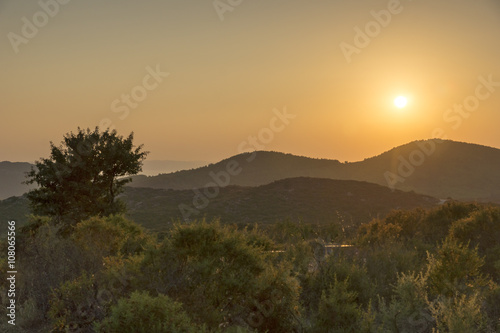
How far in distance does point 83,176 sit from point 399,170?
486ft

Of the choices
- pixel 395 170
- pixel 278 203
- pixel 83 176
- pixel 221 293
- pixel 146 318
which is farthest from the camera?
pixel 395 170

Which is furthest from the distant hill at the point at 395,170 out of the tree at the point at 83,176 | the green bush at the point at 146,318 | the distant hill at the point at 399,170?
the green bush at the point at 146,318

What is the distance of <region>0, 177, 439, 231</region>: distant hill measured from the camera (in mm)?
70812

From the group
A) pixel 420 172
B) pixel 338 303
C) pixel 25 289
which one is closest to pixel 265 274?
pixel 338 303

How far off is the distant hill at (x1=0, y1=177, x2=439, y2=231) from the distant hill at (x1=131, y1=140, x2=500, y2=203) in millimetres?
47933

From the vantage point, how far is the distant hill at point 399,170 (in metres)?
137

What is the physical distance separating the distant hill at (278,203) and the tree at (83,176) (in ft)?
109

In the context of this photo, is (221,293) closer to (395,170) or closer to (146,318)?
(146,318)

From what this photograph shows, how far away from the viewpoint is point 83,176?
98.0 ft

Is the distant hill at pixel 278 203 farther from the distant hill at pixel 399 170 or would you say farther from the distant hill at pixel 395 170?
the distant hill at pixel 399 170

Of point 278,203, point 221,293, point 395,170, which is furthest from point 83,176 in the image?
point 395,170

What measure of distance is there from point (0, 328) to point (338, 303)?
25.7ft

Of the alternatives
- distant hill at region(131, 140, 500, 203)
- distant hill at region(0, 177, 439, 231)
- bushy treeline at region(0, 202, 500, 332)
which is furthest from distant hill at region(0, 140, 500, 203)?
bushy treeline at region(0, 202, 500, 332)

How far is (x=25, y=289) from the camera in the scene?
12.5 m
